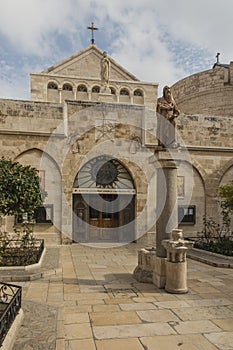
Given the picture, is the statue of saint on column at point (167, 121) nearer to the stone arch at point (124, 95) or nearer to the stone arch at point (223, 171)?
the stone arch at point (223, 171)

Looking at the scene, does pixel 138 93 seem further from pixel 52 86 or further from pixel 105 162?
pixel 105 162

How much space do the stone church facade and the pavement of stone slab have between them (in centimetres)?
621

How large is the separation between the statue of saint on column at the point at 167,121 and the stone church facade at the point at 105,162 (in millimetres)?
6748

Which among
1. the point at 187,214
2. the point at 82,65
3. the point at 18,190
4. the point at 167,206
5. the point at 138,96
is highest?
the point at 82,65

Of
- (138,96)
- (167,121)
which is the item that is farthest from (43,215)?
(138,96)

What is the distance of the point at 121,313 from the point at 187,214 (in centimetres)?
1104

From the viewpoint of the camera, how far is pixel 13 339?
4.16 m

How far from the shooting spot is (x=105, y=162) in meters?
15.4

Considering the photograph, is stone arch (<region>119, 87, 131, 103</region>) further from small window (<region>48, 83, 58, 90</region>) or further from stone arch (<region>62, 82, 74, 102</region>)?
small window (<region>48, 83, 58, 90</region>)

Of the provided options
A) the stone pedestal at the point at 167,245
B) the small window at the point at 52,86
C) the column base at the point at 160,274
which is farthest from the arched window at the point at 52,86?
the column base at the point at 160,274

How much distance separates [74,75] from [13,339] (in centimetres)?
2129

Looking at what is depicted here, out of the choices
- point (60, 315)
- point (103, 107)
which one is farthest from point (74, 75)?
point (60, 315)

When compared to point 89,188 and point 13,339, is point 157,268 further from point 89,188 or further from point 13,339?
point 89,188

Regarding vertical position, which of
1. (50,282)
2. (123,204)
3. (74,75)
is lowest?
(50,282)
